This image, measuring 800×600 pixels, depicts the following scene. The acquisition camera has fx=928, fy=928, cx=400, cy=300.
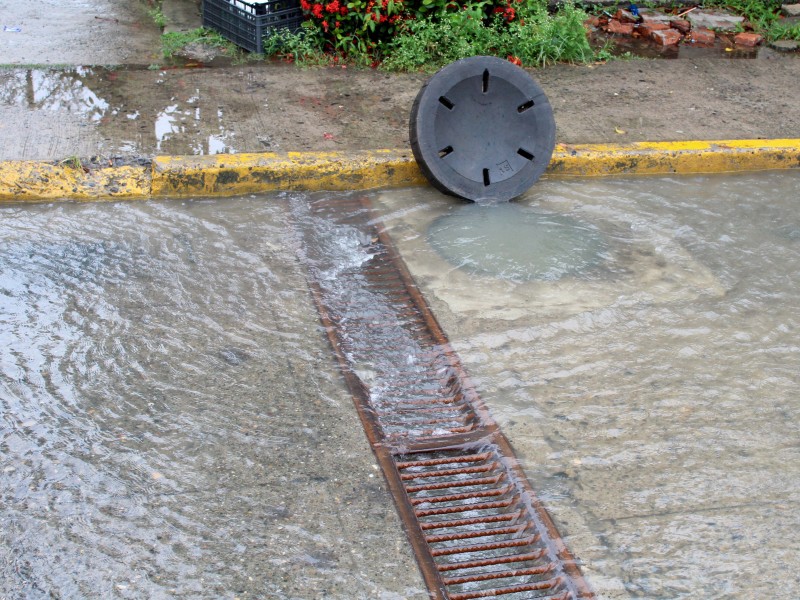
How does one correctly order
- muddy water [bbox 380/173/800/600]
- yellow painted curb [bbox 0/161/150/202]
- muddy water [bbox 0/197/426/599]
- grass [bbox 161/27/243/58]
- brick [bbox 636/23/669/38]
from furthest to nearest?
brick [bbox 636/23/669/38] < grass [bbox 161/27/243/58] < yellow painted curb [bbox 0/161/150/202] < muddy water [bbox 380/173/800/600] < muddy water [bbox 0/197/426/599]

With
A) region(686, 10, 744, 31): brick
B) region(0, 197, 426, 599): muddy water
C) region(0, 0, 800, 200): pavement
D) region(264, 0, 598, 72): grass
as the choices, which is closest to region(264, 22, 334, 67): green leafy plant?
region(264, 0, 598, 72): grass

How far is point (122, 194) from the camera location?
516 cm

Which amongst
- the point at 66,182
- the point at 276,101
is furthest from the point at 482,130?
the point at 66,182

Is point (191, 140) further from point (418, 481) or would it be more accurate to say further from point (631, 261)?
point (418, 481)

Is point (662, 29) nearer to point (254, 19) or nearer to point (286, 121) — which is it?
point (254, 19)

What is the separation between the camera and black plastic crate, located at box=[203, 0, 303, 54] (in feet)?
22.3

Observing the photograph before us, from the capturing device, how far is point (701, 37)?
305 inches

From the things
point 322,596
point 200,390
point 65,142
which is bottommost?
point 322,596

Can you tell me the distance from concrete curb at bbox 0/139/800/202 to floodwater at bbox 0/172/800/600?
13cm

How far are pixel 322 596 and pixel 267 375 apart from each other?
1.19m

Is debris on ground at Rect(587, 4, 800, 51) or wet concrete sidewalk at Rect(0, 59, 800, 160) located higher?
debris on ground at Rect(587, 4, 800, 51)

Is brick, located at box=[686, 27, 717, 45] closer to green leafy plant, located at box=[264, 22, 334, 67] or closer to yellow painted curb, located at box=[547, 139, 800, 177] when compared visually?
yellow painted curb, located at box=[547, 139, 800, 177]

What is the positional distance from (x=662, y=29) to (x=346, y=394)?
212 inches

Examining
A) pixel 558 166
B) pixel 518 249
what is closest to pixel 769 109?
pixel 558 166
